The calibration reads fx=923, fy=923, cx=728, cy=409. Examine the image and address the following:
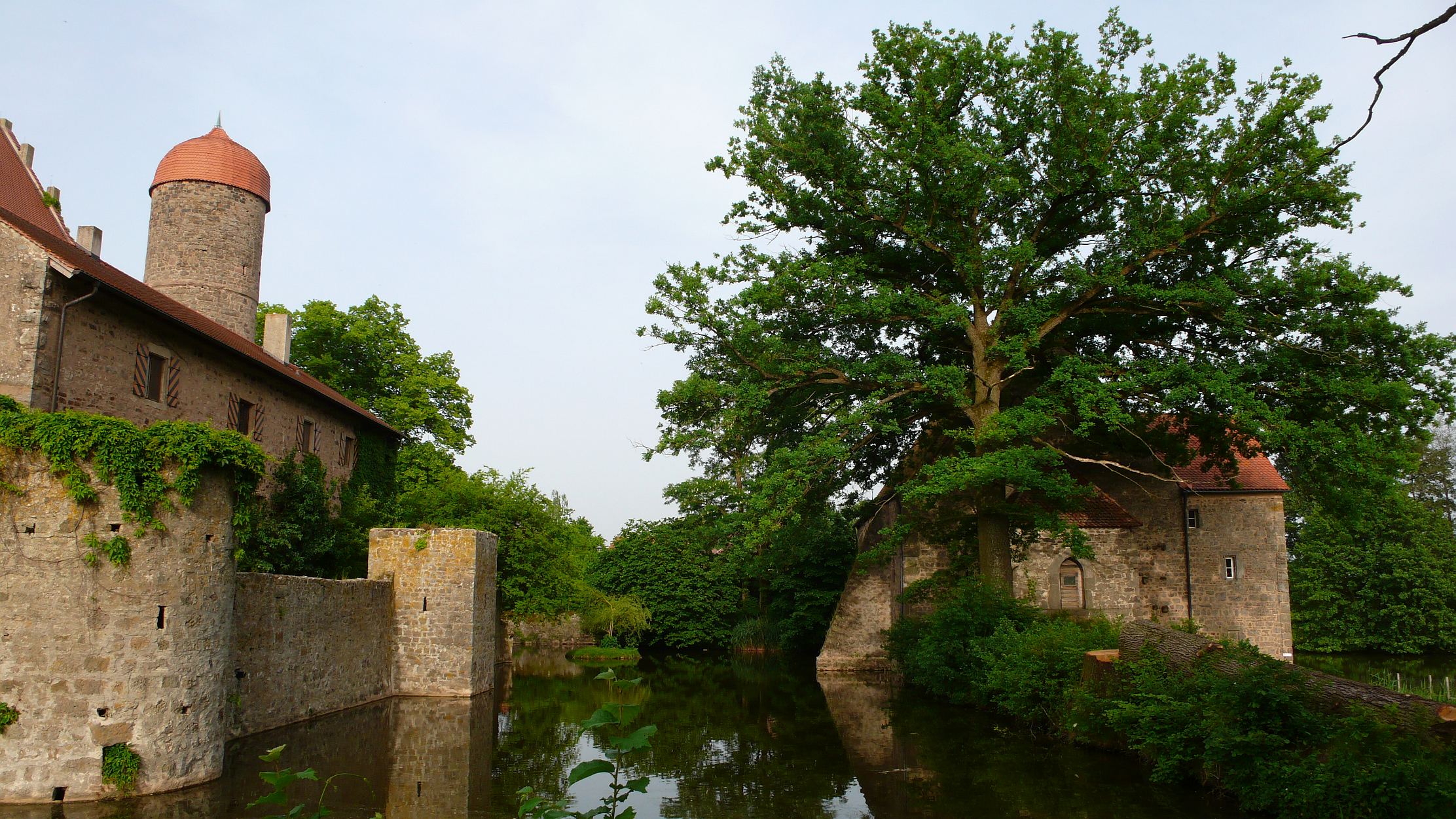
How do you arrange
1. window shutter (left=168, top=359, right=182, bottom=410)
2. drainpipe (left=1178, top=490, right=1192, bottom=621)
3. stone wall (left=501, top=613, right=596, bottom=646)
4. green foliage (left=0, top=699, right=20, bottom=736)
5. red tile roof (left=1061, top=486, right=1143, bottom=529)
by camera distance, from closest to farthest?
green foliage (left=0, top=699, right=20, bottom=736)
window shutter (left=168, top=359, right=182, bottom=410)
red tile roof (left=1061, top=486, right=1143, bottom=529)
drainpipe (left=1178, top=490, right=1192, bottom=621)
stone wall (left=501, top=613, right=596, bottom=646)

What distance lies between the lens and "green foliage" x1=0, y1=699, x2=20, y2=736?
884 centimetres

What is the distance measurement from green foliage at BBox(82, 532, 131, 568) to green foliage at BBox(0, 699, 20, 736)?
145cm

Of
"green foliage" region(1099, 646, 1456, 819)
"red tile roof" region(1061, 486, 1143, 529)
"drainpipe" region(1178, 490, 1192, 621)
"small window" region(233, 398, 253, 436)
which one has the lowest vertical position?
"green foliage" region(1099, 646, 1456, 819)

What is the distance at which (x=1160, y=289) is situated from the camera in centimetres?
1672

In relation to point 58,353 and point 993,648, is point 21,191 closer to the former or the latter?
point 58,353

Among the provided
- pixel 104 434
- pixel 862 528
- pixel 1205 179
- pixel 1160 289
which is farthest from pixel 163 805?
pixel 862 528

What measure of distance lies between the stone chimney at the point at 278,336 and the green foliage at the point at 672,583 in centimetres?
1529

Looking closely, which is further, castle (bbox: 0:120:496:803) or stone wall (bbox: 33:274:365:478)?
stone wall (bbox: 33:274:365:478)

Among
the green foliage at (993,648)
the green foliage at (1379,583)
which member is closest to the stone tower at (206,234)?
the green foliage at (993,648)

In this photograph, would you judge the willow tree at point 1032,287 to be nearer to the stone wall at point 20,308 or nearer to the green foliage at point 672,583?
the stone wall at point 20,308

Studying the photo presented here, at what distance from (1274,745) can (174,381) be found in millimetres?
18288

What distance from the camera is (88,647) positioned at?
913 centimetres

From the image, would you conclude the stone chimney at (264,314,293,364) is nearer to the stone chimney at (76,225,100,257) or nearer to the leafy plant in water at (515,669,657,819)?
the stone chimney at (76,225,100,257)

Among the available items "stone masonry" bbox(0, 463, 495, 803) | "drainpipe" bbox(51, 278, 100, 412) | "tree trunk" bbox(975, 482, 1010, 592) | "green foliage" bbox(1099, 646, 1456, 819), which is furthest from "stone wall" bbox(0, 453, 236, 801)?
"tree trunk" bbox(975, 482, 1010, 592)
